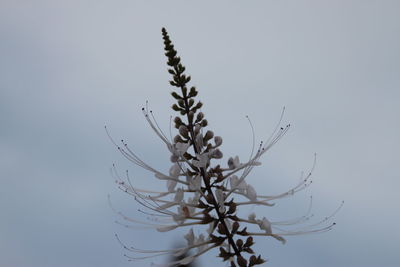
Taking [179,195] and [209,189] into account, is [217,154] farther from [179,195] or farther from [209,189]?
[179,195]

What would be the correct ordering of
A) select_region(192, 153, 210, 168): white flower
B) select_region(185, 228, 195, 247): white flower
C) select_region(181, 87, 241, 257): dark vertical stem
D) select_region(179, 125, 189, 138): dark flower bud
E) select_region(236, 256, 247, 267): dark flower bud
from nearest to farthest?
1. select_region(236, 256, 247, 267): dark flower bud
2. select_region(181, 87, 241, 257): dark vertical stem
3. select_region(192, 153, 210, 168): white flower
4. select_region(185, 228, 195, 247): white flower
5. select_region(179, 125, 189, 138): dark flower bud

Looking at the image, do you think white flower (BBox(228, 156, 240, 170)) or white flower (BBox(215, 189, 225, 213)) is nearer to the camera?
white flower (BBox(215, 189, 225, 213))

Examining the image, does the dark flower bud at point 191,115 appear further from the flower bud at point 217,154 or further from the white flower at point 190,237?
the white flower at point 190,237

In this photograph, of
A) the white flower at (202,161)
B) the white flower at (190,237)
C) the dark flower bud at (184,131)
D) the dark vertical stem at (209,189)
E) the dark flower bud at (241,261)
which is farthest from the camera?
the dark flower bud at (184,131)

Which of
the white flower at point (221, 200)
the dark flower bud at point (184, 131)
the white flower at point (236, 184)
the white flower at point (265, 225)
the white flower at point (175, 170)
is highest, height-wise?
the dark flower bud at point (184, 131)

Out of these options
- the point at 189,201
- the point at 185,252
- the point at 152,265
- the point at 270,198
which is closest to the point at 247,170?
the point at 270,198

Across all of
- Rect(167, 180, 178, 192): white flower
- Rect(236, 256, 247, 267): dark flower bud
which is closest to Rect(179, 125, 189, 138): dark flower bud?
Rect(167, 180, 178, 192): white flower

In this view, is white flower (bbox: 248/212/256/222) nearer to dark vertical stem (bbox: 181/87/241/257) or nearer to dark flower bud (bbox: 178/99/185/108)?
dark vertical stem (bbox: 181/87/241/257)

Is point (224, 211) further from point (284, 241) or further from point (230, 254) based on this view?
point (284, 241)

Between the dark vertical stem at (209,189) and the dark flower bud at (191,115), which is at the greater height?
the dark flower bud at (191,115)

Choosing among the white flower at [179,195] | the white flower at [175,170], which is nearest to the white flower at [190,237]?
the white flower at [179,195]

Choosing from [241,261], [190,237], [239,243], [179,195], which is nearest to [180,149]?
[179,195]
